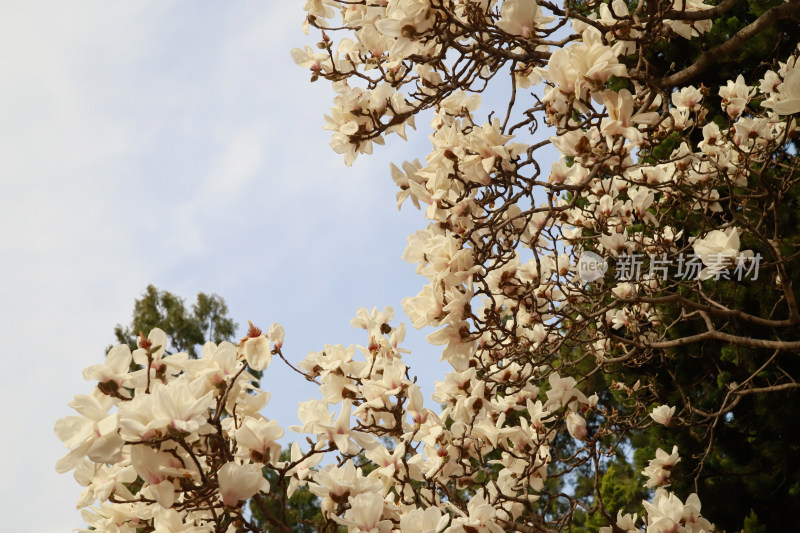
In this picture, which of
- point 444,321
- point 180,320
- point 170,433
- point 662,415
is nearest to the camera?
point 170,433

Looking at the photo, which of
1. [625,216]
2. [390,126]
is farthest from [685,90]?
[390,126]

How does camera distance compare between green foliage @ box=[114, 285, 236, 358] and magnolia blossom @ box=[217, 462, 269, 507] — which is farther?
green foliage @ box=[114, 285, 236, 358]

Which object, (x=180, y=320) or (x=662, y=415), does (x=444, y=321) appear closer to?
(x=662, y=415)

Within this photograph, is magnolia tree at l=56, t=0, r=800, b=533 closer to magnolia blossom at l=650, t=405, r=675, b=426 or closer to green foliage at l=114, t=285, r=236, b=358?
magnolia blossom at l=650, t=405, r=675, b=426

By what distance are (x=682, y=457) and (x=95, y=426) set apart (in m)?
3.76

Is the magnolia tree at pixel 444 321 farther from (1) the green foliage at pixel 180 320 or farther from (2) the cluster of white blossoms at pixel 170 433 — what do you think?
(1) the green foliage at pixel 180 320

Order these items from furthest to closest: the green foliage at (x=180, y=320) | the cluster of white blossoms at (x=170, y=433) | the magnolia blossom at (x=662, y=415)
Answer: the green foliage at (x=180, y=320) < the magnolia blossom at (x=662, y=415) < the cluster of white blossoms at (x=170, y=433)

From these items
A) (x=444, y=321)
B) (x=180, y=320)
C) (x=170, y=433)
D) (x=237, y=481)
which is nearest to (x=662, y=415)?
(x=444, y=321)

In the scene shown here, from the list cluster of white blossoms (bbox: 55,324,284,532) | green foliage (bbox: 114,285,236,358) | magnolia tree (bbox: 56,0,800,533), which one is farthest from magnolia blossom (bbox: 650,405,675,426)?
green foliage (bbox: 114,285,236,358)

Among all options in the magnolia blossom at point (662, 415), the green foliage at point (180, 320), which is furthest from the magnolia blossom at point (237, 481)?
the green foliage at point (180, 320)

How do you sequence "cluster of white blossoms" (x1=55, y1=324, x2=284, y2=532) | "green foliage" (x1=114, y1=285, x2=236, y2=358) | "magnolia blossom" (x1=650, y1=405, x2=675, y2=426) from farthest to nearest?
"green foliage" (x1=114, y1=285, x2=236, y2=358) < "magnolia blossom" (x1=650, y1=405, x2=675, y2=426) < "cluster of white blossoms" (x1=55, y1=324, x2=284, y2=532)

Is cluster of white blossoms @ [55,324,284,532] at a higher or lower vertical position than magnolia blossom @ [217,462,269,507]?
higher

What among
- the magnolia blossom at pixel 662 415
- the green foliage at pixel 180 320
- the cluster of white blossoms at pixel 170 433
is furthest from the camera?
the green foliage at pixel 180 320

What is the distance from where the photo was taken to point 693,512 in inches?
101
